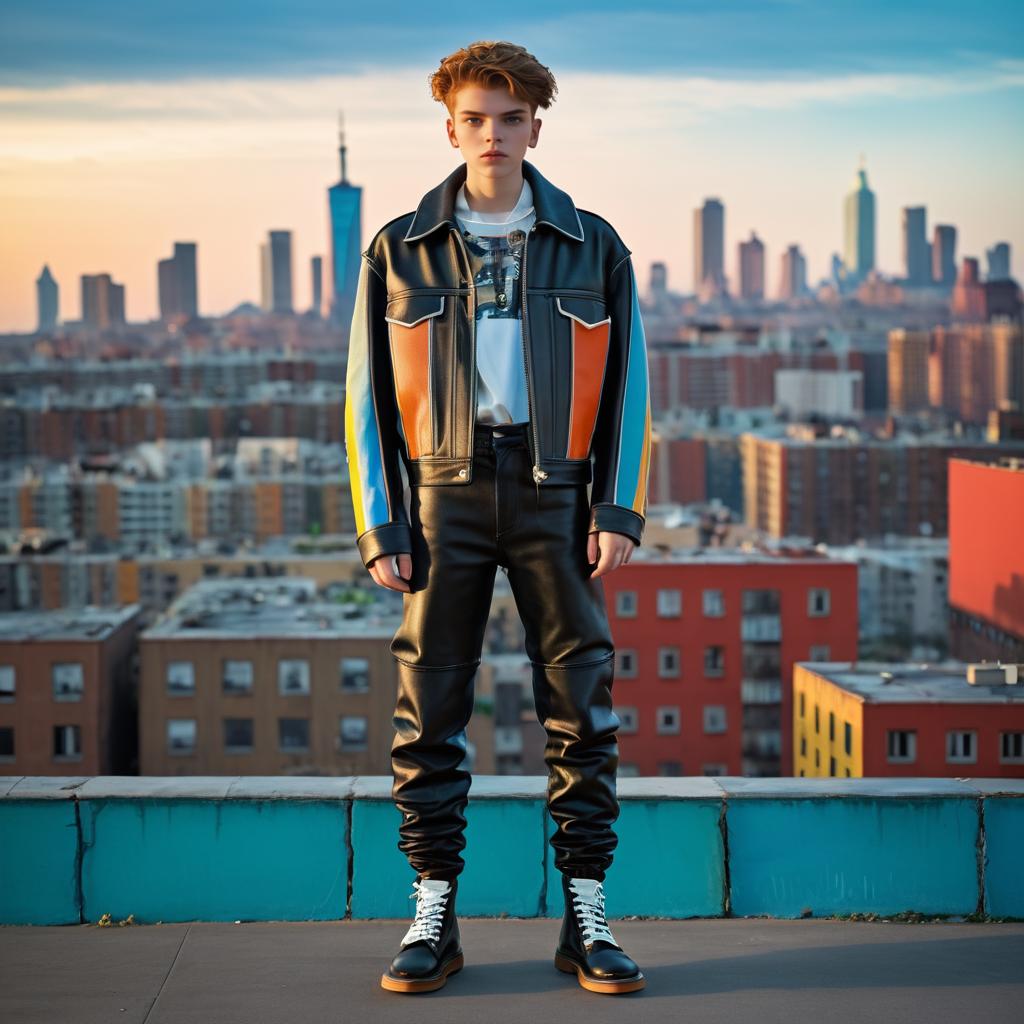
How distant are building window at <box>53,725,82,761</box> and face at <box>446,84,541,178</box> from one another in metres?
26.4

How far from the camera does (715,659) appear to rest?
100 feet

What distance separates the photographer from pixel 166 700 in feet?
92.8

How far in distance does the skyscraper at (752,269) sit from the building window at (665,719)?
119 m

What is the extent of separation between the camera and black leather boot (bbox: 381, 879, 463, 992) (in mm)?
2678

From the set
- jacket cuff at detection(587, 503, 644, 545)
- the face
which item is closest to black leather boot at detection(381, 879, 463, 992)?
jacket cuff at detection(587, 503, 644, 545)

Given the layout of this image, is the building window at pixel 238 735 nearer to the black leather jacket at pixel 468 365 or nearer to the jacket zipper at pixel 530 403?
the black leather jacket at pixel 468 365

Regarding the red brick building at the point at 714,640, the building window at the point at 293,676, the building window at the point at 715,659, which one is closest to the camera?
the building window at the point at 293,676

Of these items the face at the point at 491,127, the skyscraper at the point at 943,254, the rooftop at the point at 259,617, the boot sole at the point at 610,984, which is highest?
the skyscraper at the point at 943,254

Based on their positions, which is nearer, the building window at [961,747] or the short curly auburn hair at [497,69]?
the short curly auburn hair at [497,69]

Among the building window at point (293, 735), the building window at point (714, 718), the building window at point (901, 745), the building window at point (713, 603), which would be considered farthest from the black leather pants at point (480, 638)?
the building window at point (714, 718)

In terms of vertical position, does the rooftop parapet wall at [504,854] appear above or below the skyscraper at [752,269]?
below

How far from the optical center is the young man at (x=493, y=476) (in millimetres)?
2750

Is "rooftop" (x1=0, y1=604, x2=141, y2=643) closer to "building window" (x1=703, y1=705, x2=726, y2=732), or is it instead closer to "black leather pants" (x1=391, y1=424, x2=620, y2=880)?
"building window" (x1=703, y1=705, x2=726, y2=732)

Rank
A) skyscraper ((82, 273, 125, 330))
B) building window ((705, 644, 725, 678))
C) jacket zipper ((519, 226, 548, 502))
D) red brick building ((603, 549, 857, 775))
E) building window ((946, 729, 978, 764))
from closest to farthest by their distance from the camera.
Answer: jacket zipper ((519, 226, 548, 502))
building window ((946, 729, 978, 764))
red brick building ((603, 549, 857, 775))
building window ((705, 644, 725, 678))
skyscraper ((82, 273, 125, 330))
